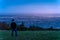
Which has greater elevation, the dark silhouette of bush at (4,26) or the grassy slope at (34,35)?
the dark silhouette of bush at (4,26)

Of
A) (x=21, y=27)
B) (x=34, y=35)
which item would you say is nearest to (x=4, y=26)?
(x=21, y=27)

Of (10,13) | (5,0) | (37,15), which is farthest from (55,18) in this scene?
(5,0)

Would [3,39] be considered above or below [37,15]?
below

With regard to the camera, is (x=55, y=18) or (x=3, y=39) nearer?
(x=55, y=18)

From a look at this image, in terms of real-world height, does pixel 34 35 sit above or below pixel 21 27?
below

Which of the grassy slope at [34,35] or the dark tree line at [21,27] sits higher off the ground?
the dark tree line at [21,27]

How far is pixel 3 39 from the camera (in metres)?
2.42

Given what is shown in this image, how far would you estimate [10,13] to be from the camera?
7.54ft

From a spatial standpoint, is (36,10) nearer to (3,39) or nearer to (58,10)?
(58,10)

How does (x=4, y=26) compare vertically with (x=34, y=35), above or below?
above

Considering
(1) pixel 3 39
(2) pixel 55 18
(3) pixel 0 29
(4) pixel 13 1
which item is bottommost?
(1) pixel 3 39

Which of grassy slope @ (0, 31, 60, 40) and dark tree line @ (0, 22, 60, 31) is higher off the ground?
dark tree line @ (0, 22, 60, 31)

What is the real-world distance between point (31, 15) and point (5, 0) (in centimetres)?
55

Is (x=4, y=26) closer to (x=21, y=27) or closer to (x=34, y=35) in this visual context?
(x=21, y=27)
